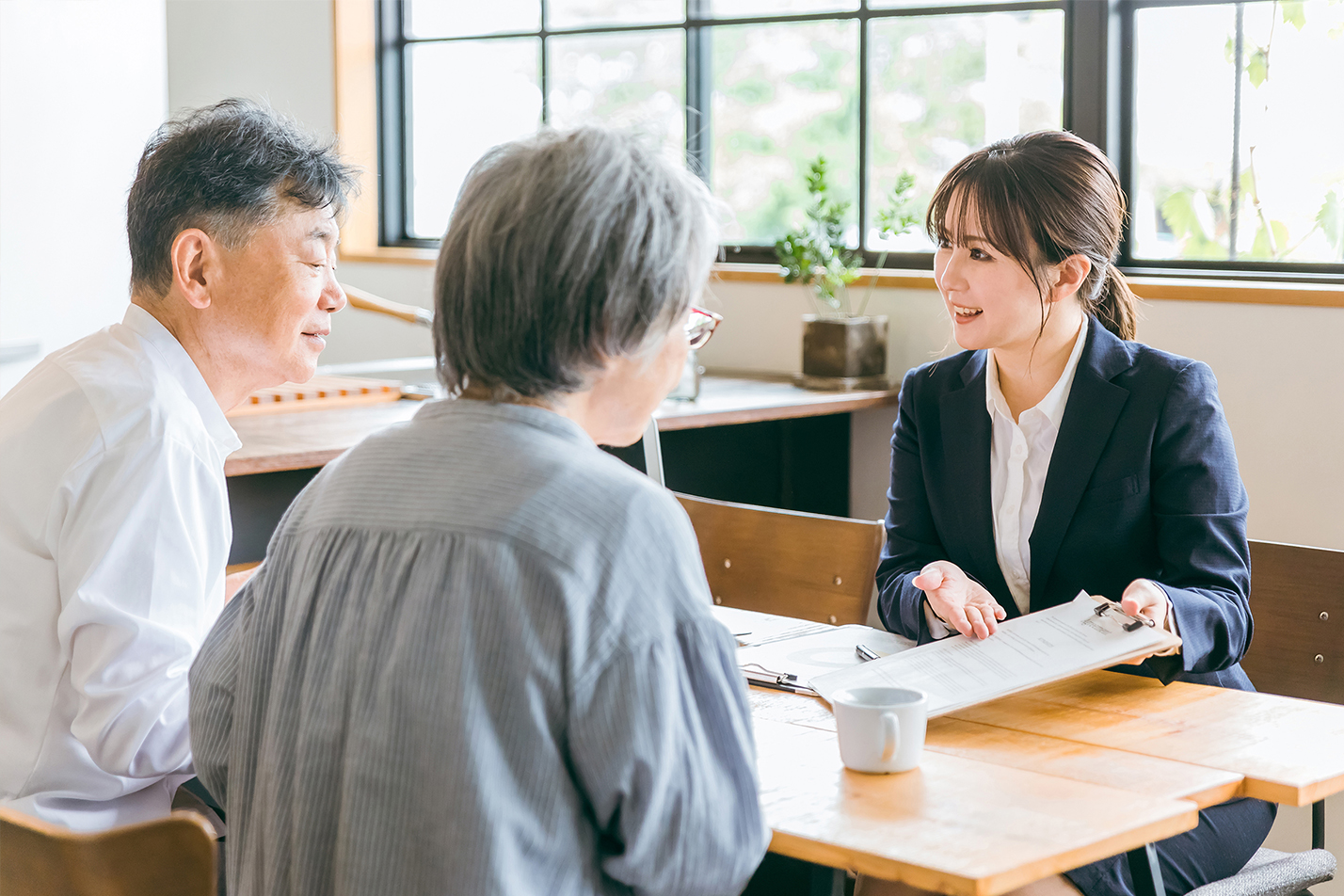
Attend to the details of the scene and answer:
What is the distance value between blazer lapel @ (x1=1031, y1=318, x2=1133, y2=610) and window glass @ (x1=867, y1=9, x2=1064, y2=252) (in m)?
1.67

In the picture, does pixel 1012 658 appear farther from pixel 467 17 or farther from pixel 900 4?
pixel 467 17

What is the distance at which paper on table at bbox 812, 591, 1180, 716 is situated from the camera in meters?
1.41

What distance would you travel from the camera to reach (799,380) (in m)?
3.43

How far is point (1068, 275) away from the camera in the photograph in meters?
1.83

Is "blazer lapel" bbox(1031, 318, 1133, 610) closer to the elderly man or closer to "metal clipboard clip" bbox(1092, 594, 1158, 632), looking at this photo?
"metal clipboard clip" bbox(1092, 594, 1158, 632)

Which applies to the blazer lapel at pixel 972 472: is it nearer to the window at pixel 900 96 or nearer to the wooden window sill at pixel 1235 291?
the window at pixel 900 96

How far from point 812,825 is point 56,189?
109 inches

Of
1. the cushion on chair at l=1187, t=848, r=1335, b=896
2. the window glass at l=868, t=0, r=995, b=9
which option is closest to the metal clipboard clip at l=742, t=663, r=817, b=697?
the cushion on chair at l=1187, t=848, r=1335, b=896

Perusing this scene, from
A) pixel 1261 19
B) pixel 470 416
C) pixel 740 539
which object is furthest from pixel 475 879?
pixel 1261 19

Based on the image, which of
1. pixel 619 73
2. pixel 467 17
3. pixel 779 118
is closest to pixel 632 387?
pixel 779 118

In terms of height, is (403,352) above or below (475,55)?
below

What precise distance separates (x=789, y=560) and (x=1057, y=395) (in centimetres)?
57

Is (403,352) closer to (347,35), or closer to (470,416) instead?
(347,35)

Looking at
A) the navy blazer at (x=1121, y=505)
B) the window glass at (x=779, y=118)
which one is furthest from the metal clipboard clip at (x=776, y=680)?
the window glass at (x=779, y=118)
